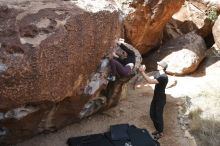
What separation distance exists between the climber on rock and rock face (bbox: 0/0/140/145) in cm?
35

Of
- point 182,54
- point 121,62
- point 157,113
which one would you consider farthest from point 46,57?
point 182,54

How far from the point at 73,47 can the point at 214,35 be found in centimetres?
753

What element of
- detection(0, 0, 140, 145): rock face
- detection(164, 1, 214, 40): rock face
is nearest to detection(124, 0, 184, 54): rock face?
detection(164, 1, 214, 40): rock face

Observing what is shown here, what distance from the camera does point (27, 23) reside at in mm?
6746

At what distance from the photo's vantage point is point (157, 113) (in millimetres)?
8961

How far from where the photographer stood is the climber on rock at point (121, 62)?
8.34 m

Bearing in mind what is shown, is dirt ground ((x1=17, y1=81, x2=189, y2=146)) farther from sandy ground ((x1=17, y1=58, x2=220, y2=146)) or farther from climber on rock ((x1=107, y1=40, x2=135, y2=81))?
climber on rock ((x1=107, y1=40, x2=135, y2=81))

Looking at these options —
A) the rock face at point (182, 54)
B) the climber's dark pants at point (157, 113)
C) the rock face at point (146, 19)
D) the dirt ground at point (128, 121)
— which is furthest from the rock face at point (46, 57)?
the rock face at point (182, 54)

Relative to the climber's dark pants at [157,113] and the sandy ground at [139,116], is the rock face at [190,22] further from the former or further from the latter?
the climber's dark pants at [157,113]

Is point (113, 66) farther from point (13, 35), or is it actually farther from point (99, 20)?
point (13, 35)

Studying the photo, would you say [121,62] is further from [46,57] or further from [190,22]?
[190,22]

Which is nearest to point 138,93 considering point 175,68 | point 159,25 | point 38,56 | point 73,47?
point 175,68

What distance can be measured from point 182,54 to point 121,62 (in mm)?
4214

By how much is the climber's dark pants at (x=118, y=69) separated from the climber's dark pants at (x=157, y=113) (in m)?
1.06
